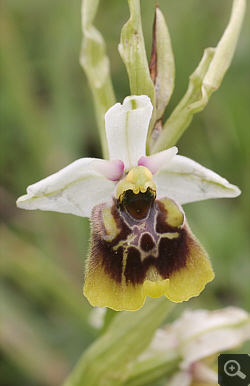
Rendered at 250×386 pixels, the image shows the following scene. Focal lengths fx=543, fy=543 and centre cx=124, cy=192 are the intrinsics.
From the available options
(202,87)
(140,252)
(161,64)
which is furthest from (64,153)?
(140,252)

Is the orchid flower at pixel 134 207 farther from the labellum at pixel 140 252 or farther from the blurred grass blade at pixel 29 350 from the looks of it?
the blurred grass blade at pixel 29 350

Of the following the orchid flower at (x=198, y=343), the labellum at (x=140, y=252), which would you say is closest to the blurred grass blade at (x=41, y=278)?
the orchid flower at (x=198, y=343)

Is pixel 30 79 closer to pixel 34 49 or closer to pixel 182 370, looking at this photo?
pixel 34 49

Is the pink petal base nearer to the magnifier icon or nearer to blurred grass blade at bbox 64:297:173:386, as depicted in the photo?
blurred grass blade at bbox 64:297:173:386

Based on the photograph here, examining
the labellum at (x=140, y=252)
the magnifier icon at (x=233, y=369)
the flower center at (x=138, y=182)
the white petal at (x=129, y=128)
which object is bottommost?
the magnifier icon at (x=233, y=369)

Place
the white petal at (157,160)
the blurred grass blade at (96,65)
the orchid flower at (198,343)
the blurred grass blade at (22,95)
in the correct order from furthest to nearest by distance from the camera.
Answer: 1. the blurred grass blade at (22,95)
2. the orchid flower at (198,343)
3. the blurred grass blade at (96,65)
4. the white petal at (157,160)
